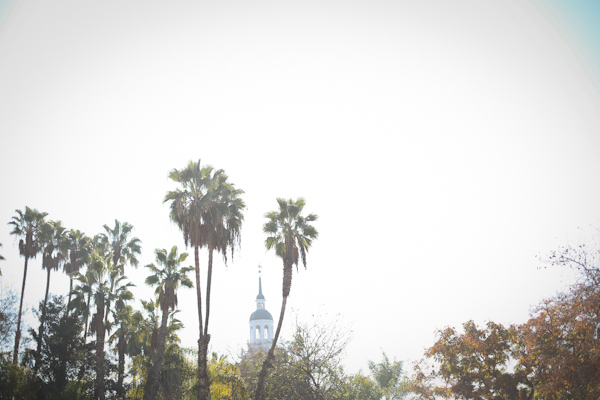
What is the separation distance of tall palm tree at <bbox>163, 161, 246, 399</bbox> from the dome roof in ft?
214

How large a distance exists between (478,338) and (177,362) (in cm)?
2070

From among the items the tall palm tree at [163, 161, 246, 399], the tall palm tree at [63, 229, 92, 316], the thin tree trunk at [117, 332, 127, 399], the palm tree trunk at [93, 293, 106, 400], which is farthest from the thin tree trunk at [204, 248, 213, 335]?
the tall palm tree at [63, 229, 92, 316]

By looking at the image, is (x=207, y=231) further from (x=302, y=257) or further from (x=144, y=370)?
(x=144, y=370)

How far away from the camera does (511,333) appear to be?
94.4 feet

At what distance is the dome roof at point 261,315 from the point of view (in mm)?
90662

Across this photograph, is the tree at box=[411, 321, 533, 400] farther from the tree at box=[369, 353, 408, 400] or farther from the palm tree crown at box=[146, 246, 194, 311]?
the tree at box=[369, 353, 408, 400]

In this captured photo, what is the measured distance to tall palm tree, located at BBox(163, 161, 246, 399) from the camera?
27516mm

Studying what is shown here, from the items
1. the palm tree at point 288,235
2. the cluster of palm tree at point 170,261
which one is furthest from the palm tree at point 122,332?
the palm tree at point 288,235

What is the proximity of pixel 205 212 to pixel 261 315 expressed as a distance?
67.0 m

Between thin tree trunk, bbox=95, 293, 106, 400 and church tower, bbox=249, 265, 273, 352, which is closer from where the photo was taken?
thin tree trunk, bbox=95, 293, 106, 400

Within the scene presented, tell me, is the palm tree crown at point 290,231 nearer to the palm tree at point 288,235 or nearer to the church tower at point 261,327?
the palm tree at point 288,235

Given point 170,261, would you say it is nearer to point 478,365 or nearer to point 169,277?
point 169,277

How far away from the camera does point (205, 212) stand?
2795 centimetres

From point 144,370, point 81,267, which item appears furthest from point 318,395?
point 81,267
